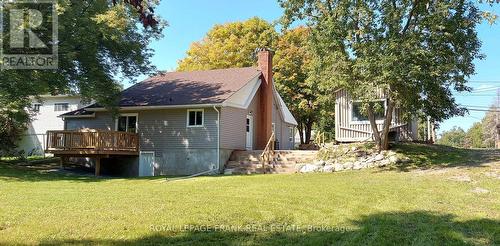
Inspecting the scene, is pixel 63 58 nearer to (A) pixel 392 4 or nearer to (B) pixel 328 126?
(A) pixel 392 4

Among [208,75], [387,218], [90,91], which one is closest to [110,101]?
[90,91]

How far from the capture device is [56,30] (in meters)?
18.2

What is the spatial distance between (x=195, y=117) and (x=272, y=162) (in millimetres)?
4470

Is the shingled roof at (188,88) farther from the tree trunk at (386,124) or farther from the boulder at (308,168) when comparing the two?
the tree trunk at (386,124)

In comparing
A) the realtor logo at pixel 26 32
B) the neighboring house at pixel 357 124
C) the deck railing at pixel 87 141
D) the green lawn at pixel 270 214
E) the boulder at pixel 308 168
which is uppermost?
the realtor logo at pixel 26 32

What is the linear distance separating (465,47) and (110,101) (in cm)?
1572

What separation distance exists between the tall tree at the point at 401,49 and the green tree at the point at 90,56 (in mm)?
7831

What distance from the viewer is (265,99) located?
A: 24.9m

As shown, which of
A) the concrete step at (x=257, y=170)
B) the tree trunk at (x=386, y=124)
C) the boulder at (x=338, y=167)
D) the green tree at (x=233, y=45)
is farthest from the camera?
the green tree at (x=233, y=45)

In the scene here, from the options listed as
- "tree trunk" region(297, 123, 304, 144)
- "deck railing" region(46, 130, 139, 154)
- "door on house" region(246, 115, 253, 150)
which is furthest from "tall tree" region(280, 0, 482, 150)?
"tree trunk" region(297, 123, 304, 144)

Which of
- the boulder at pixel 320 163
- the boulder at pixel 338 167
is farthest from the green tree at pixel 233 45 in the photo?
the boulder at pixel 338 167

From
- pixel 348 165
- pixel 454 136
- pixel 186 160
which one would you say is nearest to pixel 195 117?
pixel 186 160

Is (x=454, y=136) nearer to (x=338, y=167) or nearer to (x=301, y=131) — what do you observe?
(x=301, y=131)

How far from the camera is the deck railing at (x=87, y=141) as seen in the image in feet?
65.1
